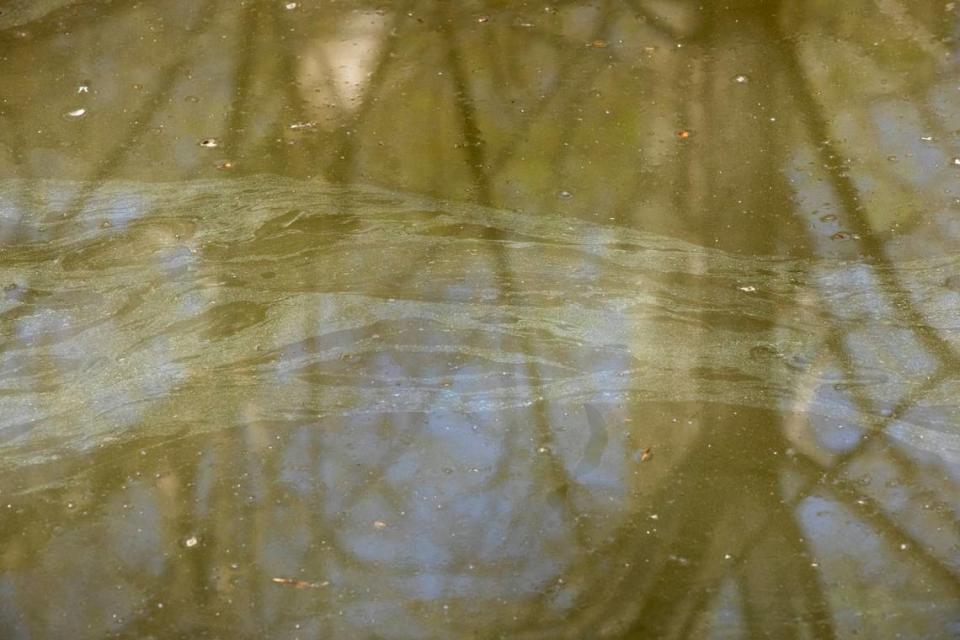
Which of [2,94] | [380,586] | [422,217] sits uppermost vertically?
[2,94]

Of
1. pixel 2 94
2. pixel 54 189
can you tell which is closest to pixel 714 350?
pixel 54 189

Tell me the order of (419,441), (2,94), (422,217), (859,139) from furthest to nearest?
1. (2,94)
2. (859,139)
3. (422,217)
4. (419,441)

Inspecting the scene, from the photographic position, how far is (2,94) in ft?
11.0

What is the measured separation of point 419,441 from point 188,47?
5.35 ft

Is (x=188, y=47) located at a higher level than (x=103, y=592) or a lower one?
higher

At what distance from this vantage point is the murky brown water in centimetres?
217

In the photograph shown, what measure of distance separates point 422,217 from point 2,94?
128 cm

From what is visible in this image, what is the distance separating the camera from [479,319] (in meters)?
2.67

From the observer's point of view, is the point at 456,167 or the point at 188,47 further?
the point at 188,47

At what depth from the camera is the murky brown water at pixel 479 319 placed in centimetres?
217

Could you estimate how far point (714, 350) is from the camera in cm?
257

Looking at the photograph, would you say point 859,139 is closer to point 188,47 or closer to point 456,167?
point 456,167

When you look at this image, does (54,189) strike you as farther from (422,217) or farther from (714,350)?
(714,350)

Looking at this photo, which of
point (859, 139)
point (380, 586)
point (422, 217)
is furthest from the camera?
point (859, 139)
